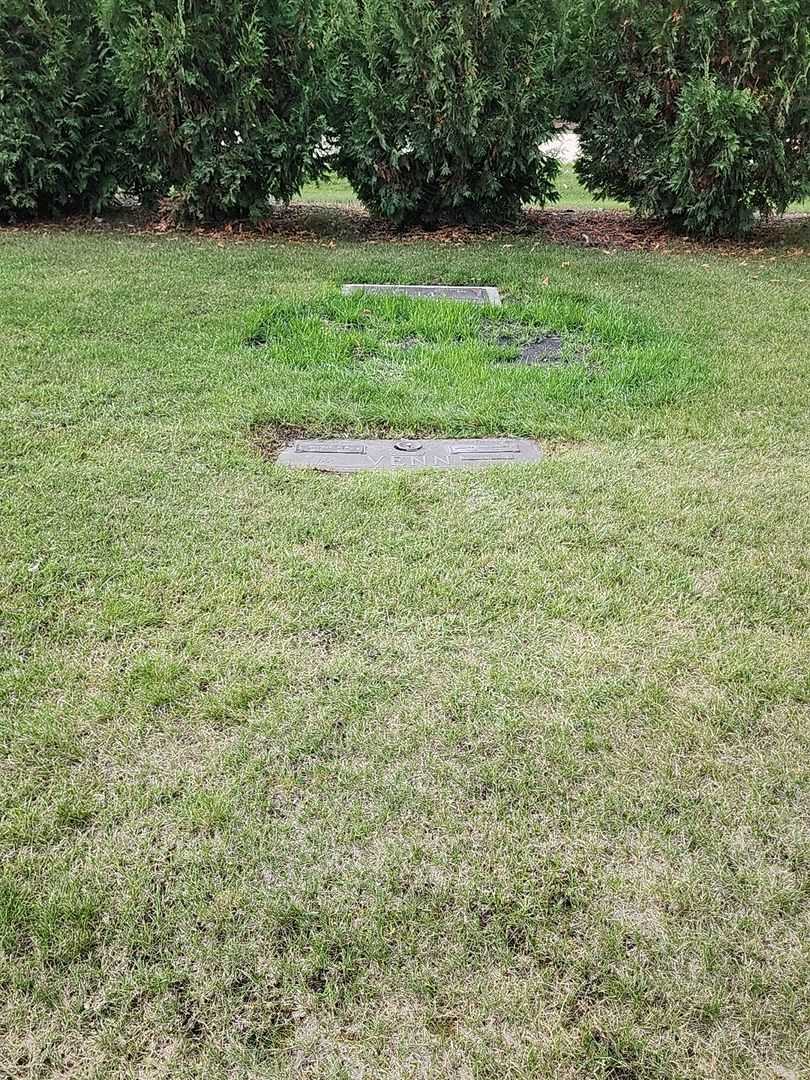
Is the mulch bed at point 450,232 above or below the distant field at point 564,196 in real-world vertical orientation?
below

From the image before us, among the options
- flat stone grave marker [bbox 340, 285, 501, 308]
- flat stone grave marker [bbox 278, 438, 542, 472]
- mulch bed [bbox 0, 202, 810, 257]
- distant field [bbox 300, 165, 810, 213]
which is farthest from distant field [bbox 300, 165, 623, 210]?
flat stone grave marker [bbox 278, 438, 542, 472]

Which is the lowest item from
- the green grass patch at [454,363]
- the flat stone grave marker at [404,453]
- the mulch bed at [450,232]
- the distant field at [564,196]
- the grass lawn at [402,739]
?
the grass lawn at [402,739]

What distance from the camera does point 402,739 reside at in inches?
73.7

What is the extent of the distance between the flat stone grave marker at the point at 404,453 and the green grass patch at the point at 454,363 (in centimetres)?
12

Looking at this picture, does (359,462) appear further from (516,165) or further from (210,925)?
(516,165)

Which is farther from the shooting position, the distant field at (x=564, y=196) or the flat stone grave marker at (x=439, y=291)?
the distant field at (x=564, y=196)

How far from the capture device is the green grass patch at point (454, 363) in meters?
3.60

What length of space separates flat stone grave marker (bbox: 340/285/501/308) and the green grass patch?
22cm

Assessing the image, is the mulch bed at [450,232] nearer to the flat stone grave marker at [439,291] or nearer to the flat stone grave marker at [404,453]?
the flat stone grave marker at [439,291]

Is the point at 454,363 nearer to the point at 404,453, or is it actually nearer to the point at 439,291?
the point at 404,453

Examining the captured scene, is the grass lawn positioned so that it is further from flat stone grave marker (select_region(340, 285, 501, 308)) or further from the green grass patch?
A: flat stone grave marker (select_region(340, 285, 501, 308))

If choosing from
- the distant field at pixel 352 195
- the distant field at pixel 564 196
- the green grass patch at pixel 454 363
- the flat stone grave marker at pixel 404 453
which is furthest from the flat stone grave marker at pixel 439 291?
the distant field at pixel 352 195

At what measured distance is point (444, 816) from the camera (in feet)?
5.54

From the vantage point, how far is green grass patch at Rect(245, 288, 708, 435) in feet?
11.8
